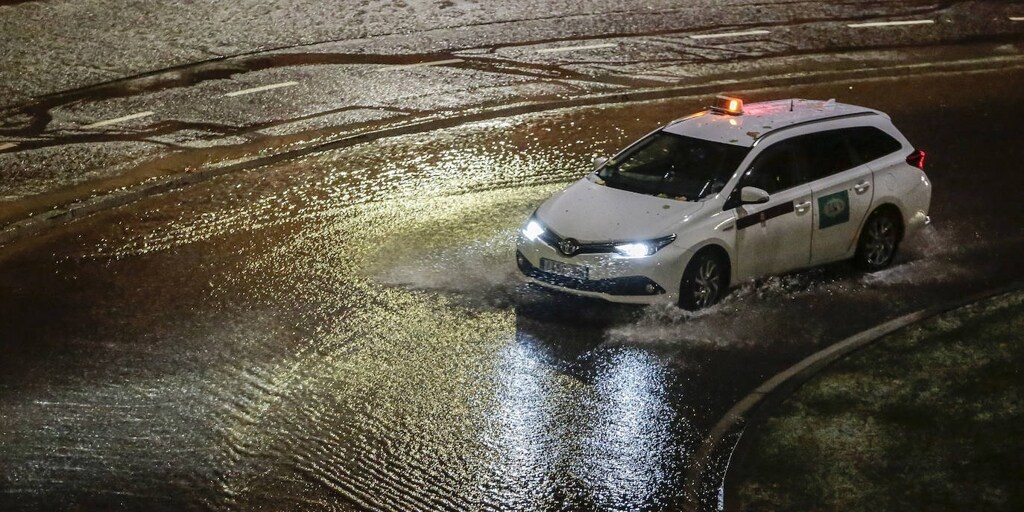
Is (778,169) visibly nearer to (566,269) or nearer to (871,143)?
(871,143)

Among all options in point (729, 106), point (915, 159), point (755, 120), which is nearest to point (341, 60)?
point (729, 106)

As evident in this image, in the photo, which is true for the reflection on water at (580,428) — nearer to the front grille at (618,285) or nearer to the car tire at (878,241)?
the front grille at (618,285)

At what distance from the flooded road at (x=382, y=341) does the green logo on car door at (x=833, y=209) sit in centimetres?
58

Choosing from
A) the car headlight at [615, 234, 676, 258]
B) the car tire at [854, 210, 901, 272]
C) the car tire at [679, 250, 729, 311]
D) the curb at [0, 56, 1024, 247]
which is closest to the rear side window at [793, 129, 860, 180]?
the car tire at [854, 210, 901, 272]

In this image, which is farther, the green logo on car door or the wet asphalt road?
the wet asphalt road

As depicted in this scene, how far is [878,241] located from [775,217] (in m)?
1.43

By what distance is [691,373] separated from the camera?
888cm

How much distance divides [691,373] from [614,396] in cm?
73

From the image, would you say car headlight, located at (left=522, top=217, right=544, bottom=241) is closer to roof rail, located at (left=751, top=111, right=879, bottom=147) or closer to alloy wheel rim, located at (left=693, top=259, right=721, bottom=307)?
alloy wheel rim, located at (left=693, top=259, right=721, bottom=307)

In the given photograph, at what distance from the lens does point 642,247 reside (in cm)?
957

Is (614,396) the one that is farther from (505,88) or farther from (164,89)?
(164,89)

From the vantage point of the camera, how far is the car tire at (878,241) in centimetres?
1094

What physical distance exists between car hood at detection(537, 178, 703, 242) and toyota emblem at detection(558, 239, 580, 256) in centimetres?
5

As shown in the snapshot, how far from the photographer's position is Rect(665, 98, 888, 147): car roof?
10.6 metres
